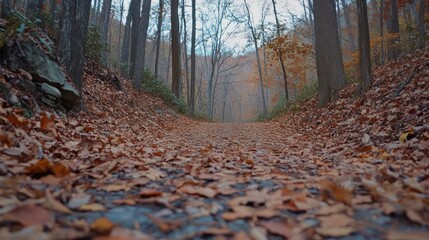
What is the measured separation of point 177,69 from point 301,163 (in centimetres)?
1298

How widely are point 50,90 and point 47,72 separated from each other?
1.07 ft

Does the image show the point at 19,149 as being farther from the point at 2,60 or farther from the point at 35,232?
the point at 2,60

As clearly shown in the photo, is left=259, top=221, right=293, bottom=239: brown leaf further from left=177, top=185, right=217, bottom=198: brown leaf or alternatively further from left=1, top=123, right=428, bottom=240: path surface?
left=177, top=185, right=217, bottom=198: brown leaf

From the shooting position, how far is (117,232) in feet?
4.17

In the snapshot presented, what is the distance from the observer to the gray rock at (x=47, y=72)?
4.64 m

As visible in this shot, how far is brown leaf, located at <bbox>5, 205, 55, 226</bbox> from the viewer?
4.19ft

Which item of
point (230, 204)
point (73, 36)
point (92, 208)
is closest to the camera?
point (92, 208)

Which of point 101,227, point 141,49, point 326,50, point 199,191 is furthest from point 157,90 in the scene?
point 101,227

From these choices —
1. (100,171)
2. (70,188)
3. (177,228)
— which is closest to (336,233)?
(177,228)

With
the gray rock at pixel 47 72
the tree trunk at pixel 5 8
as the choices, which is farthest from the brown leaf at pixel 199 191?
the tree trunk at pixel 5 8

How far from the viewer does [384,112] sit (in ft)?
15.8

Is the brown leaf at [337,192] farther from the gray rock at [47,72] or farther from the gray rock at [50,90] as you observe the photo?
the gray rock at [47,72]

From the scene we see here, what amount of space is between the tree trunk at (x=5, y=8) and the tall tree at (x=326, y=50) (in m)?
7.38

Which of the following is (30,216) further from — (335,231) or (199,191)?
(335,231)
